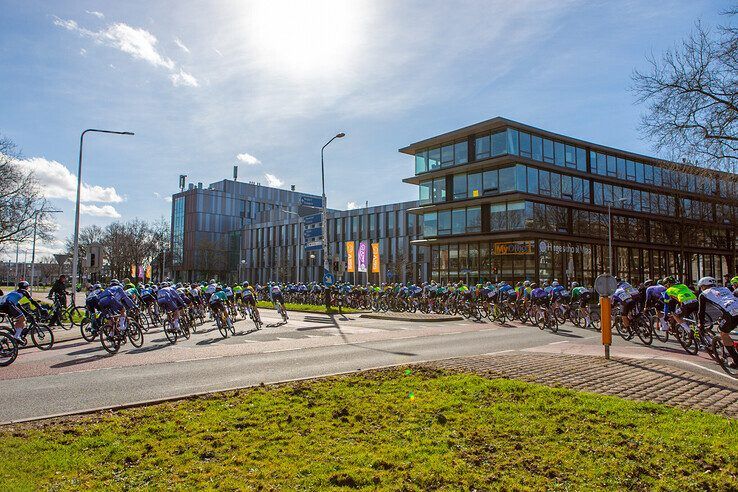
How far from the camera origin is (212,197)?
98.5m

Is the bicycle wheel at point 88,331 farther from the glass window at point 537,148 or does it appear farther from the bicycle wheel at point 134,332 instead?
the glass window at point 537,148

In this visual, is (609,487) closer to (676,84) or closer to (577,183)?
(676,84)

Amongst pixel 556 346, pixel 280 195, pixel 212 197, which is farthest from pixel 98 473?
pixel 280 195

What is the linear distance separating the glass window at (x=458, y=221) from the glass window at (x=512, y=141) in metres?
6.33

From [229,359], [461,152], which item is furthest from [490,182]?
[229,359]

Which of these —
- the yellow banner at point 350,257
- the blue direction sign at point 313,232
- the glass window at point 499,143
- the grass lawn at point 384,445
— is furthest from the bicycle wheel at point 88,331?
the glass window at point 499,143

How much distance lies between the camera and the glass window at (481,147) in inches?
1713

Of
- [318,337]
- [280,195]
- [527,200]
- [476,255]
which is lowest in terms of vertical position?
[318,337]

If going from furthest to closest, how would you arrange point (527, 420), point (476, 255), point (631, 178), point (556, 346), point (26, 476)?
point (631, 178) → point (476, 255) → point (556, 346) → point (527, 420) → point (26, 476)

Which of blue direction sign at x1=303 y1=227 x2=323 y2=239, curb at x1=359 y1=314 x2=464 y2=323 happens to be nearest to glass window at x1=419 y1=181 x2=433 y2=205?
blue direction sign at x1=303 y1=227 x2=323 y2=239

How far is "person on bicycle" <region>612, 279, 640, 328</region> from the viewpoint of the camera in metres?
15.1

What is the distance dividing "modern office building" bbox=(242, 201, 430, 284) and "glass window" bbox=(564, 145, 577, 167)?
67.8 ft

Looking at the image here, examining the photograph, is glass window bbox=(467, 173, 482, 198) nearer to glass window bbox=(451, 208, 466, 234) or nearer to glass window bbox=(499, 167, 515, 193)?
glass window bbox=(451, 208, 466, 234)

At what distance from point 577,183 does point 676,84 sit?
28.0 metres
